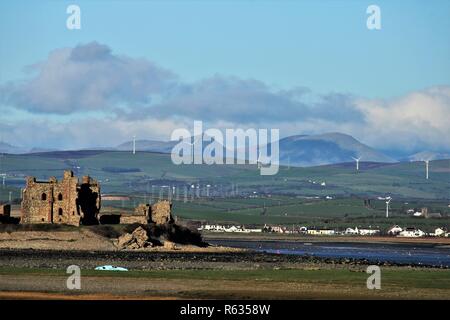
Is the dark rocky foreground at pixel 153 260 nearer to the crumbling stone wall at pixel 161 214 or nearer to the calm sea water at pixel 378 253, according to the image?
the calm sea water at pixel 378 253

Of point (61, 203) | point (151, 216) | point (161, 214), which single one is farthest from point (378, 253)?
point (61, 203)

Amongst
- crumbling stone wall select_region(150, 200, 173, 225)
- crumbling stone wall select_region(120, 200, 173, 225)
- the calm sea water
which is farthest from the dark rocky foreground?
crumbling stone wall select_region(120, 200, 173, 225)

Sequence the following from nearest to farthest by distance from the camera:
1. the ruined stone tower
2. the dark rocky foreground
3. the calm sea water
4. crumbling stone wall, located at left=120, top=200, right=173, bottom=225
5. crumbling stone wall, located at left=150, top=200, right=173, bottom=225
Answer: the dark rocky foreground → the calm sea water → the ruined stone tower → crumbling stone wall, located at left=120, top=200, right=173, bottom=225 → crumbling stone wall, located at left=150, top=200, right=173, bottom=225

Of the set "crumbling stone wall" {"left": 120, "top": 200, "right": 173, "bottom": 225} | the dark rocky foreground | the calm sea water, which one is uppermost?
"crumbling stone wall" {"left": 120, "top": 200, "right": 173, "bottom": 225}

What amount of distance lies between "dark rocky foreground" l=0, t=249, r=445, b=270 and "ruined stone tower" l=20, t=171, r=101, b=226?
1212cm

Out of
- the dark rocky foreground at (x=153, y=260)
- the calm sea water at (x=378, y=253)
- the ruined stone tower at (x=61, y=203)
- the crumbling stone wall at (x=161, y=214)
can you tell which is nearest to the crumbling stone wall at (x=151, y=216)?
the crumbling stone wall at (x=161, y=214)

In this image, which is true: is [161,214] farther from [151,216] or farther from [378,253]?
[378,253]

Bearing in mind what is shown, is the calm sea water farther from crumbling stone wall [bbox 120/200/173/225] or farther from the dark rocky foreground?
crumbling stone wall [bbox 120/200/173/225]

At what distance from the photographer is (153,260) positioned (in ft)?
371

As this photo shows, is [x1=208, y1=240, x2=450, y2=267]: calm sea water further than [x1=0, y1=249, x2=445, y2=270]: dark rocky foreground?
Yes

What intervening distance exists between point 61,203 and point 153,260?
34.1 metres

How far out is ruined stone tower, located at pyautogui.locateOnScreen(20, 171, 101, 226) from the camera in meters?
144
